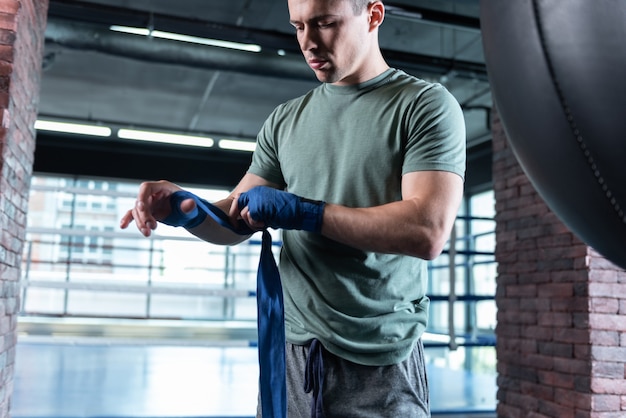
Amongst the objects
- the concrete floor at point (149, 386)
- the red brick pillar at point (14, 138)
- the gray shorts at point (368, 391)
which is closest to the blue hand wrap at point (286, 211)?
the gray shorts at point (368, 391)

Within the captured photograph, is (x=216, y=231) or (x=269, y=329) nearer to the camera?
(x=269, y=329)

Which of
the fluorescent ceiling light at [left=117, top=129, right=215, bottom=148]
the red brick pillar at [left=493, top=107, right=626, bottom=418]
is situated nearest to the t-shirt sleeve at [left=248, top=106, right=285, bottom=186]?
→ the red brick pillar at [left=493, top=107, right=626, bottom=418]

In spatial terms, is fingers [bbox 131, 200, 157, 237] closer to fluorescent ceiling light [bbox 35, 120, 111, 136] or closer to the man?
the man

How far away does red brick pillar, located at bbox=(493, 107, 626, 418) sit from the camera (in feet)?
9.99

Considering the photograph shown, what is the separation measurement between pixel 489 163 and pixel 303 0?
8.48 m

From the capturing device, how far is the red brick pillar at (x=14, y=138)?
2359 mm

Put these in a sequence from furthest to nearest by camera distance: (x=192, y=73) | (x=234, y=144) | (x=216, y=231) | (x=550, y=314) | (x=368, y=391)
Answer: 1. (x=234, y=144)
2. (x=192, y=73)
3. (x=550, y=314)
4. (x=216, y=231)
5. (x=368, y=391)

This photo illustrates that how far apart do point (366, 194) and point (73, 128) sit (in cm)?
→ 889

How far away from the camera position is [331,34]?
3.84 feet

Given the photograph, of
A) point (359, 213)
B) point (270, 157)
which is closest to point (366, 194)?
A: point (359, 213)

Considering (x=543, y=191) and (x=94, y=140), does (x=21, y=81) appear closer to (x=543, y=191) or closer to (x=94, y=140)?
(x=543, y=191)

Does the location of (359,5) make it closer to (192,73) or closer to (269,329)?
(269,329)

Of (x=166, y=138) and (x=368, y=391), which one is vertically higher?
(x=166, y=138)

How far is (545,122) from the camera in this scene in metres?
1.12
